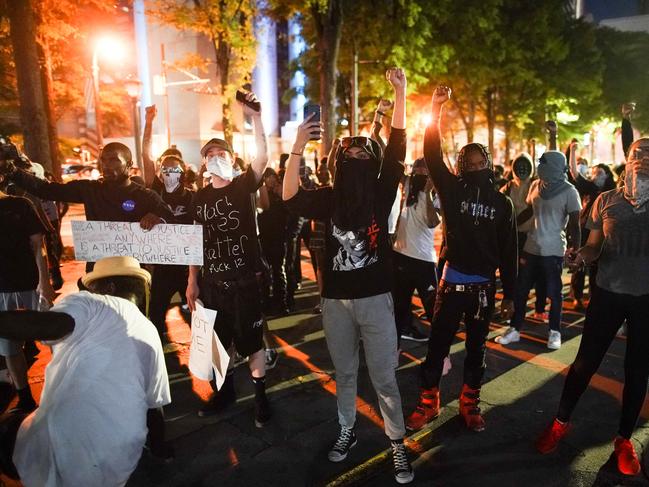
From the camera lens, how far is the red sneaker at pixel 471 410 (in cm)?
372

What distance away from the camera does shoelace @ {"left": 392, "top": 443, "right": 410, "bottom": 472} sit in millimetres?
3113

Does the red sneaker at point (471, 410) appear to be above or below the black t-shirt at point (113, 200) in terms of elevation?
below

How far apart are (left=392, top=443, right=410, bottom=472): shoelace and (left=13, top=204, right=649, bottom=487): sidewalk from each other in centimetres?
11

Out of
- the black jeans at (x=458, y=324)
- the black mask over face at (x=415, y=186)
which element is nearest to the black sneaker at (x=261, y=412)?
the black jeans at (x=458, y=324)

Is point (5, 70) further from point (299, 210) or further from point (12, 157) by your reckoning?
point (299, 210)

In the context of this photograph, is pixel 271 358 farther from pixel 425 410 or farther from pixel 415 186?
pixel 415 186

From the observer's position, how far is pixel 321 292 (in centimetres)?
346

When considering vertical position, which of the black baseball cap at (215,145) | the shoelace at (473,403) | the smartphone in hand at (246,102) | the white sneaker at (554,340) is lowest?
the white sneaker at (554,340)

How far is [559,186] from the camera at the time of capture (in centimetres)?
541

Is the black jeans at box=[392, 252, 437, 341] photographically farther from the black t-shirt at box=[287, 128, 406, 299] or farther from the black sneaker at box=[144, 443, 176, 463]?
the black sneaker at box=[144, 443, 176, 463]

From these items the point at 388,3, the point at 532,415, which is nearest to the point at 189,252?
the point at 532,415

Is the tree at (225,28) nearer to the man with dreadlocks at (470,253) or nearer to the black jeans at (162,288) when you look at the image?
the black jeans at (162,288)

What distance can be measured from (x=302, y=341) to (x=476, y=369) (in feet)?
8.25

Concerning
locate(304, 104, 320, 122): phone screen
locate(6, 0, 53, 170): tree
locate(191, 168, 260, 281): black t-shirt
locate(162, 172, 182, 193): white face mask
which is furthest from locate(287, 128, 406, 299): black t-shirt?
locate(6, 0, 53, 170): tree
